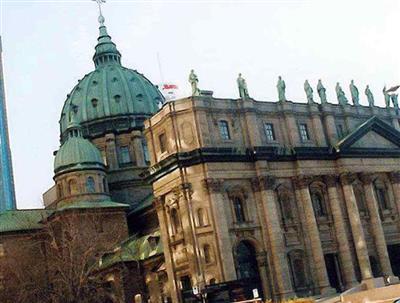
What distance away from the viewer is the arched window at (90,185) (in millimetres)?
86500

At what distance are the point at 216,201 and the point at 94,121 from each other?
45229mm

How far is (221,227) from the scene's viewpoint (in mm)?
60938

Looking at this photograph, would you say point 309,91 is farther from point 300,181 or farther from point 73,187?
point 73,187

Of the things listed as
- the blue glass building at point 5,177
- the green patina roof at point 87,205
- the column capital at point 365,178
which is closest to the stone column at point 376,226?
the column capital at point 365,178

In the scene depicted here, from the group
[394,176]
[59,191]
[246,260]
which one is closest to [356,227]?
[394,176]

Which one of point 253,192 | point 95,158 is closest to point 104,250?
point 95,158

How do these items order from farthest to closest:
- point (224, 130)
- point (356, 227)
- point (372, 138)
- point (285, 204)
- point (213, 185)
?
point (372, 138) < point (356, 227) < point (285, 204) < point (224, 130) < point (213, 185)

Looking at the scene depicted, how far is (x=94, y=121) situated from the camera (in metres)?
102

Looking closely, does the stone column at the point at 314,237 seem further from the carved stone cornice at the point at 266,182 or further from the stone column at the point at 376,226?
the stone column at the point at 376,226

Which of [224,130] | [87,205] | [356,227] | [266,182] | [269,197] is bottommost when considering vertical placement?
[356,227]

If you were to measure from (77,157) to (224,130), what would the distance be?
96.8 feet

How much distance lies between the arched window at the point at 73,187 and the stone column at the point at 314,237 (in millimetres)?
31927

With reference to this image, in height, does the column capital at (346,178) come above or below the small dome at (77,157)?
below

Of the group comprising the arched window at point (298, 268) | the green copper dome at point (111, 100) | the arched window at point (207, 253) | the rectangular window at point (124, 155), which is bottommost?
the arched window at point (298, 268)
